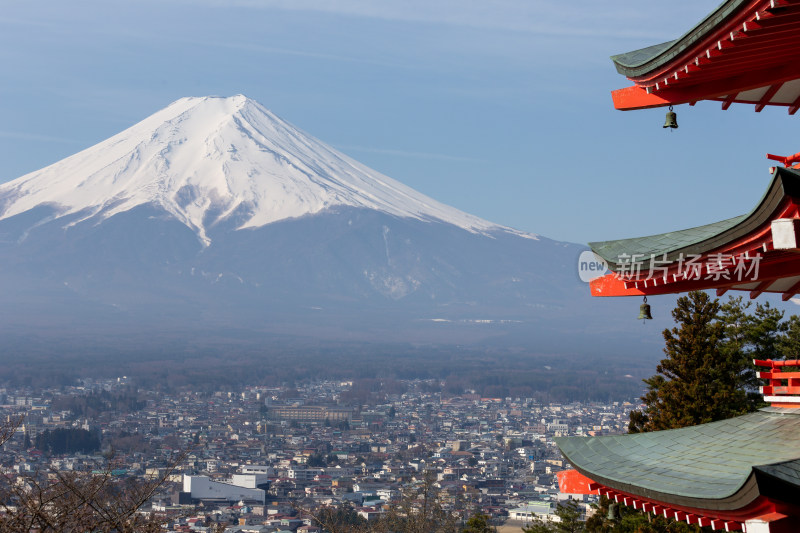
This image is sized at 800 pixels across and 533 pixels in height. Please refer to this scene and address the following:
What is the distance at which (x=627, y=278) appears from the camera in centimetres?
701

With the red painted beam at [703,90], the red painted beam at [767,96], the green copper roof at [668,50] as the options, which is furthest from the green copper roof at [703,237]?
the green copper roof at [668,50]

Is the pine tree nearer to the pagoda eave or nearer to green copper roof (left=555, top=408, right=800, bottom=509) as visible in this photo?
green copper roof (left=555, top=408, right=800, bottom=509)

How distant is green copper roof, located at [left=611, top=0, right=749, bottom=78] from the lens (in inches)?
234

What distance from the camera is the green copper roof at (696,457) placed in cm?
598

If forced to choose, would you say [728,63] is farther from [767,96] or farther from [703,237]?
[703,237]

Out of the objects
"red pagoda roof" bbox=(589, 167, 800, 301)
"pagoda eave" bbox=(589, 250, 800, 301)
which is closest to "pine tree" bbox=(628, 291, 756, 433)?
"pagoda eave" bbox=(589, 250, 800, 301)

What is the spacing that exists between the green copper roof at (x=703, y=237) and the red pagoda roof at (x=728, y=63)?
0.93 m

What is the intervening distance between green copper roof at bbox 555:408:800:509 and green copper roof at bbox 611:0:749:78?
8.14 feet

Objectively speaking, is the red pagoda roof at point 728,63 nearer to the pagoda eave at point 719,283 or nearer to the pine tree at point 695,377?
the pagoda eave at point 719,283

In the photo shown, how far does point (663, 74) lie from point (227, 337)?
527 feet

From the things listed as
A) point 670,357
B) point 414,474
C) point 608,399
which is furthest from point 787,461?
point 608,399

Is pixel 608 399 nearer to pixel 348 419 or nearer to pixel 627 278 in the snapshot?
pixel 348 419

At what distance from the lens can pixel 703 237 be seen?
21.0 ft

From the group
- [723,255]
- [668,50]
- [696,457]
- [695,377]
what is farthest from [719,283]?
[695,377]
